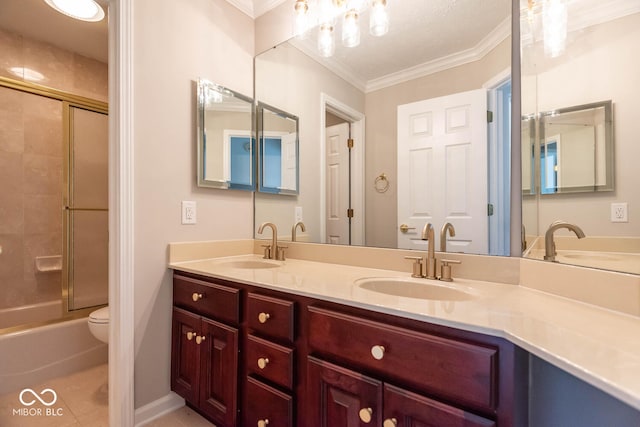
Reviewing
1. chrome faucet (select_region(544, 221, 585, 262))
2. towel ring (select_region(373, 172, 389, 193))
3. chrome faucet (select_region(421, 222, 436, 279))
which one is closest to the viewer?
chrome faucet (select_region(544, 221, 585, 262))

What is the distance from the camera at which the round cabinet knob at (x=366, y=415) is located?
84cm

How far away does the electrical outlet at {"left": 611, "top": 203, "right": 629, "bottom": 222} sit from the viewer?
0.79 meters

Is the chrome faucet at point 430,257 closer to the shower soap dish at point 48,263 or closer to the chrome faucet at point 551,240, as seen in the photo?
the chrome faucet at point 551,240

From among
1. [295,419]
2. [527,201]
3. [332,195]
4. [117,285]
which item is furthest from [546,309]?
[117,285]

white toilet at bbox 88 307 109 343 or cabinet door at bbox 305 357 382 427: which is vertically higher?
cabinet door at bbox 305 357 382 427

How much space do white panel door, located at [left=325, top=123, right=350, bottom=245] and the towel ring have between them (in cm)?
19

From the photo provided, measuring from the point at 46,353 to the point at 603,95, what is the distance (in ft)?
10.3

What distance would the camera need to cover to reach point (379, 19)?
1.51 meters

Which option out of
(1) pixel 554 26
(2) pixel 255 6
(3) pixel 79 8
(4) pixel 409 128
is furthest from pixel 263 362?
(3) pixel 79 8

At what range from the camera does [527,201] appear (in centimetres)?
111

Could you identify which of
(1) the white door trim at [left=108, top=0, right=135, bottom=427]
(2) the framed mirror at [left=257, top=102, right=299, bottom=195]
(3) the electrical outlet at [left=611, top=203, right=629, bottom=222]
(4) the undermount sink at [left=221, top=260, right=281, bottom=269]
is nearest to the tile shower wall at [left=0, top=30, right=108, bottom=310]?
(1) the white door trim at [left=108, top=0, right=135, bottom=427]

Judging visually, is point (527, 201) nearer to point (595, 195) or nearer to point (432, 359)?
point (595, 195)

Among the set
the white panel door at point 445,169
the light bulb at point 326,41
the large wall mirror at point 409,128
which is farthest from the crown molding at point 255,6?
the white panel door at point 445,169

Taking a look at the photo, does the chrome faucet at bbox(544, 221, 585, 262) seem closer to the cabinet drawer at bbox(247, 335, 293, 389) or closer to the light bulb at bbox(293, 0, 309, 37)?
the cabinet drawer at bbox(247, 335, 293, 389)
